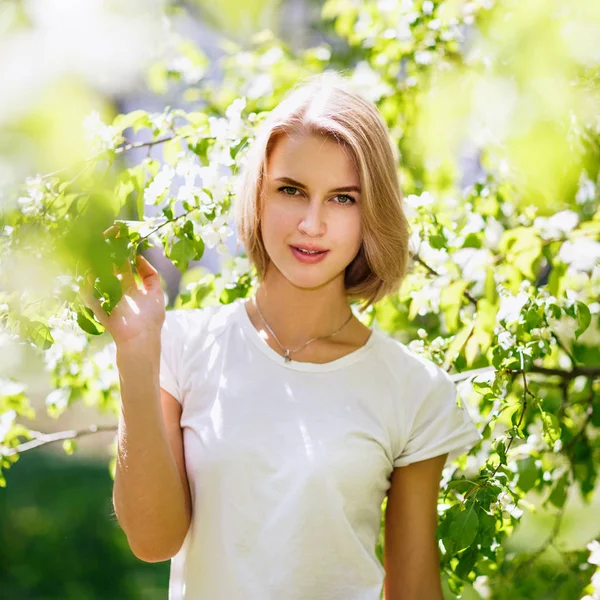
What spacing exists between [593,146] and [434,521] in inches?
36.8

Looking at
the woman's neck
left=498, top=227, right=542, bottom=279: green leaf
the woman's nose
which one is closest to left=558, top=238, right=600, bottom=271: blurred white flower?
left=498, top=227, right=542, bottom=279: green leaf

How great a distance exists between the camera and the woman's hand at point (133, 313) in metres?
1.48

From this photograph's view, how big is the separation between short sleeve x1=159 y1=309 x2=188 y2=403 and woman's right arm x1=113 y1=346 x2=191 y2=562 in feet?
0.47

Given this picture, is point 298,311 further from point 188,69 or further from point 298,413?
point 188,69

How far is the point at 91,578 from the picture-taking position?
5117mm

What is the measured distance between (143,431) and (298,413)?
0.33 meters

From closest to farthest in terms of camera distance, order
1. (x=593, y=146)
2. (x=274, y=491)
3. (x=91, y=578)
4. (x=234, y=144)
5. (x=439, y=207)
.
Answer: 1. (x=274, y=491)
2. (x=234, y=144)
3. (x=593, y=146)
4. (x=439, y=207)
5. (x=91, y=578)

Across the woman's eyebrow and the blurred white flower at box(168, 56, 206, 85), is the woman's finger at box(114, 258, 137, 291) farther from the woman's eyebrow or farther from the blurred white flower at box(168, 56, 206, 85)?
the blurred white flower at box(168, 56, 206, 85)

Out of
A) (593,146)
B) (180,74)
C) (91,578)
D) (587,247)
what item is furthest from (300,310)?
(91,578)

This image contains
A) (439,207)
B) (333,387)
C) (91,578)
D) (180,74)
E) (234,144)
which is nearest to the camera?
(333,387)

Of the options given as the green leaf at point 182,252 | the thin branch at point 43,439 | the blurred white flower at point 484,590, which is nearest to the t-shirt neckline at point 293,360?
the green leaf at point 182,252

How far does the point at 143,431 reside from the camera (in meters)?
1.55

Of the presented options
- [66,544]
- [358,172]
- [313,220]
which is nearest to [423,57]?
[358,172]

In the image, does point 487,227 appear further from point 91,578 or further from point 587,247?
point 91,578
